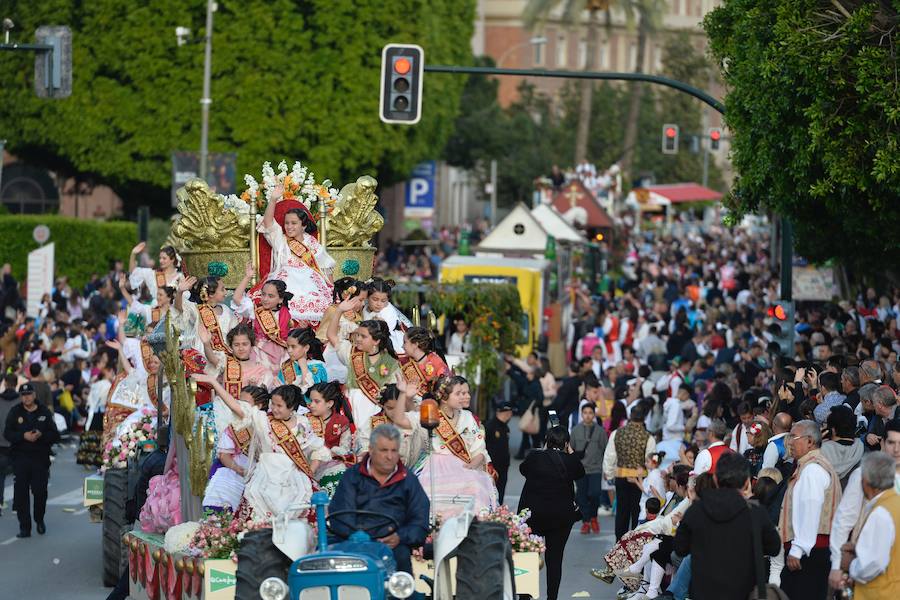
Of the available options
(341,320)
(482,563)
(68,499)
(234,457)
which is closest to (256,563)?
(482,563)

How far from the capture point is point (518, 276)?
112 feet

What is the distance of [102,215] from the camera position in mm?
60531

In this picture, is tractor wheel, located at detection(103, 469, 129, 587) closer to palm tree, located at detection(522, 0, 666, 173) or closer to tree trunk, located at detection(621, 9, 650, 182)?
palm tree, located at detection(522, 0, 666, 173)

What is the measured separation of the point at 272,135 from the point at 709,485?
42.1m

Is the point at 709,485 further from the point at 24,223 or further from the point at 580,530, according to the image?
the point at 24,223

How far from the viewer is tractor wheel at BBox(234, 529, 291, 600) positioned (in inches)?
425

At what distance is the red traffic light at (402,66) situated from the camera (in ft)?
73.6

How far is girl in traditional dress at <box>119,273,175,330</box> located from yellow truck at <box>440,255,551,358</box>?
14570 millimetres

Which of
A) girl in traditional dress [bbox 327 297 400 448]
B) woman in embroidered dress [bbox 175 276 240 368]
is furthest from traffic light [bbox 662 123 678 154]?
girl in traditional dress [bbox 327 297 400 448]

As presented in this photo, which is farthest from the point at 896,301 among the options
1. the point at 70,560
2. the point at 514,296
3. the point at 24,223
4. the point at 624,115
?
the point at 624,115

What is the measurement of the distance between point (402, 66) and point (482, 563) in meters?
12.1

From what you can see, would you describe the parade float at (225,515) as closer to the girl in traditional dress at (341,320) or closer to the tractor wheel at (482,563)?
the tractor wheel at (482,563)

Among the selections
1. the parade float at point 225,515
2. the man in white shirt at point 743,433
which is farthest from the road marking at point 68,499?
the man in white shirt at point 743,433

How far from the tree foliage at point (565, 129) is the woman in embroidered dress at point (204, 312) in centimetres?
6201
